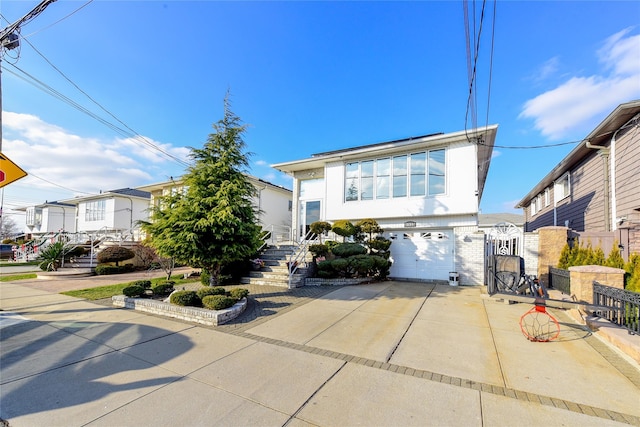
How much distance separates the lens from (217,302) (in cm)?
587

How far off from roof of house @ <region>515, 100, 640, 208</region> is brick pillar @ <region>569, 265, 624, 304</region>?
507cm

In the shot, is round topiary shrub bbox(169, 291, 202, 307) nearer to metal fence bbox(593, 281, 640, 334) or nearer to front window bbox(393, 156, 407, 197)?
metal fence bbox(593, 281, 640, 334)

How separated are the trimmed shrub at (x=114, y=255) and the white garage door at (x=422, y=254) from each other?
14.0 metres

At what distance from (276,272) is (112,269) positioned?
9364 mm

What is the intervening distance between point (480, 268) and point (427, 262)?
1.98 meters

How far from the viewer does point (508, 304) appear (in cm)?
742

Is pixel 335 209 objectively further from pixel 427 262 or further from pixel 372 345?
pixel 372 345

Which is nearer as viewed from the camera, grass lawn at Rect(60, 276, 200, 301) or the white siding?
grass lawn at Rect(60, 276, 200, 301)

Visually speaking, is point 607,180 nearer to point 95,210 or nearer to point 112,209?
point 112,209

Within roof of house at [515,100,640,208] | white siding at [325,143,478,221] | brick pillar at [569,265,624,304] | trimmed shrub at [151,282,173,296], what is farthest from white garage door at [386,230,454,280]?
trimmed shrub at [151,282,173,296]

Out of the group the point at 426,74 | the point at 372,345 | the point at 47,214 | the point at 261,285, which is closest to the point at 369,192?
the point at 426,74

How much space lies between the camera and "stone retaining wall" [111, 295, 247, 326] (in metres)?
5.61

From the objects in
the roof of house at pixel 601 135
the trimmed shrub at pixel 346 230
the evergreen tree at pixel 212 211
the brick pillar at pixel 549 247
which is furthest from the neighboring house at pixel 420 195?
the evergreen tree at pixel 212 211

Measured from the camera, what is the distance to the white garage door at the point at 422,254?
1138 cm
